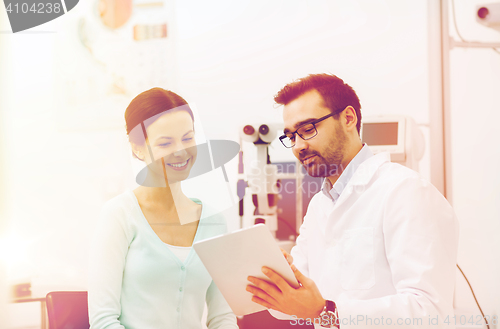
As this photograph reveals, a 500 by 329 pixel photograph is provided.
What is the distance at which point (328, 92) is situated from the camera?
3.85ft

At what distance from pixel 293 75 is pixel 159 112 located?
746 mm

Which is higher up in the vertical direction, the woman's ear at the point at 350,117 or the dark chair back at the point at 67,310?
the woman's ear at the point at 350,117

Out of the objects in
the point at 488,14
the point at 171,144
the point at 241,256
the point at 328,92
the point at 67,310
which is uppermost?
the point at 488,14

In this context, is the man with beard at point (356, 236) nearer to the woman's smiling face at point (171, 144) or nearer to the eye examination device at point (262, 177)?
the eye examination device at point (262, 177)

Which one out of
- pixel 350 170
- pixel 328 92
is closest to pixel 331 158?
pixel 350 170

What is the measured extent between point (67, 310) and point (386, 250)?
0.96 meters

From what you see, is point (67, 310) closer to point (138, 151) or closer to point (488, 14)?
point (138, 151)

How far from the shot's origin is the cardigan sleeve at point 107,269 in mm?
979

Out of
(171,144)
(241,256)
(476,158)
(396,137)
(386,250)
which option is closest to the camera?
(241,256)

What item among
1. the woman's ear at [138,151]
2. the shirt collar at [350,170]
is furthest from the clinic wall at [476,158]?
the woman's ear at [138,151]

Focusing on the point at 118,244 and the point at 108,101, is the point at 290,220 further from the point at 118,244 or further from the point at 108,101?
the point at 108,101

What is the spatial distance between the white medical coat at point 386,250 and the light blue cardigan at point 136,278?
39cm

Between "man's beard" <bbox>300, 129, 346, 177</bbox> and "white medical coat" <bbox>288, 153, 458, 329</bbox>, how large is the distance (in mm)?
71

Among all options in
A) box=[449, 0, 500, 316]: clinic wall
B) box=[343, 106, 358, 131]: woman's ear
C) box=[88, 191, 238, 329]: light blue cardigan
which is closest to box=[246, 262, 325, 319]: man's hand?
box=[88, 191, 238, 329]: light blue cardigan
